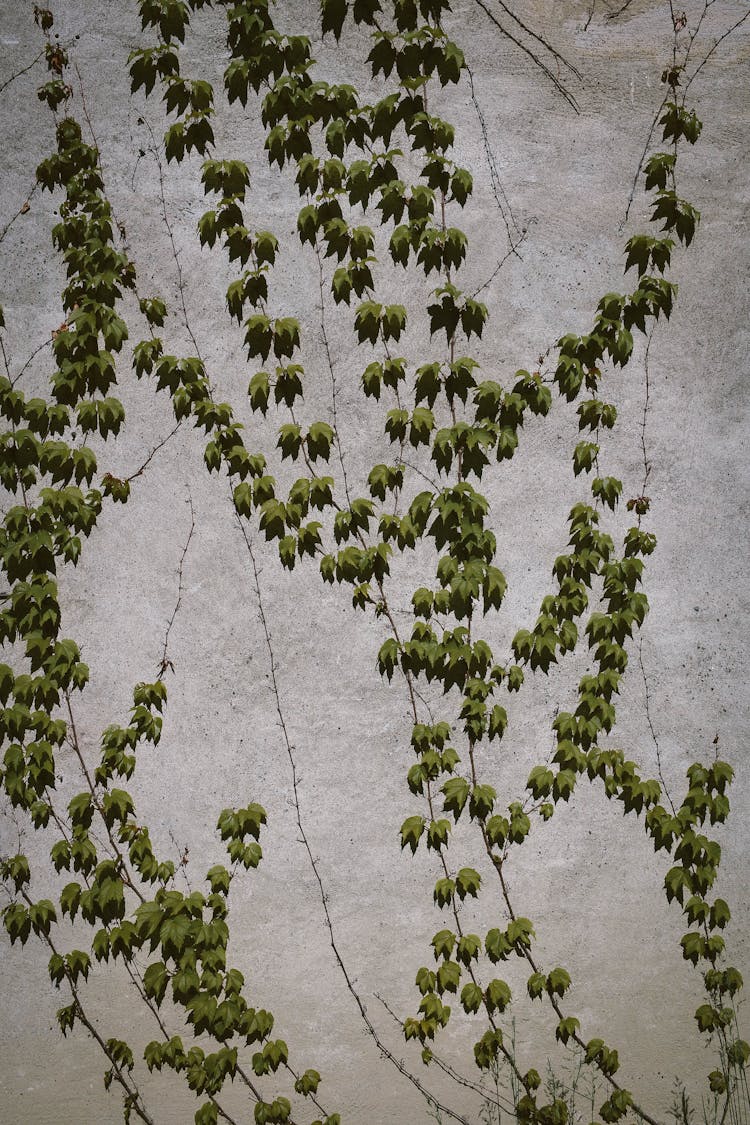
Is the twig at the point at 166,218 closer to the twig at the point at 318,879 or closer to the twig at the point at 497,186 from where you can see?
the twig at the point at 318,879

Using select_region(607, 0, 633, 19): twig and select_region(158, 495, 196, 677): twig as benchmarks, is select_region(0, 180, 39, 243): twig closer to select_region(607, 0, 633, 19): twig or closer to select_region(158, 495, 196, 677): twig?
select_region(158, 495, 196, 677): twig

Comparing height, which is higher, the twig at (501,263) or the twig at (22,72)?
the twig at (22,72)

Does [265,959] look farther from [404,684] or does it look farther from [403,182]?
[403,182]

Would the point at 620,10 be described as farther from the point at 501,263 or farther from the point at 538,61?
the point at 501,263

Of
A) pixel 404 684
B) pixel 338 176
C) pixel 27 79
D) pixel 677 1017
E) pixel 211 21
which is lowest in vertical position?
pixel 677 1017

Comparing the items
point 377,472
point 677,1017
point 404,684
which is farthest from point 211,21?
point 677,1017

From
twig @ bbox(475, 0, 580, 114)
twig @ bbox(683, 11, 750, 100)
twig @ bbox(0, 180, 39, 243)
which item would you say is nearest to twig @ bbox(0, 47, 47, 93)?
twig @ bbox(0, 180, 39, 243)

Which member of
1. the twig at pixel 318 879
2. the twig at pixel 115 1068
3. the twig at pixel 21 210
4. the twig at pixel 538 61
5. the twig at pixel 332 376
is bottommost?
the twig at pixel 115 1068

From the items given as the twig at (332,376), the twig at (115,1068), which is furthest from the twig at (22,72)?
the twig at (115,1068)
